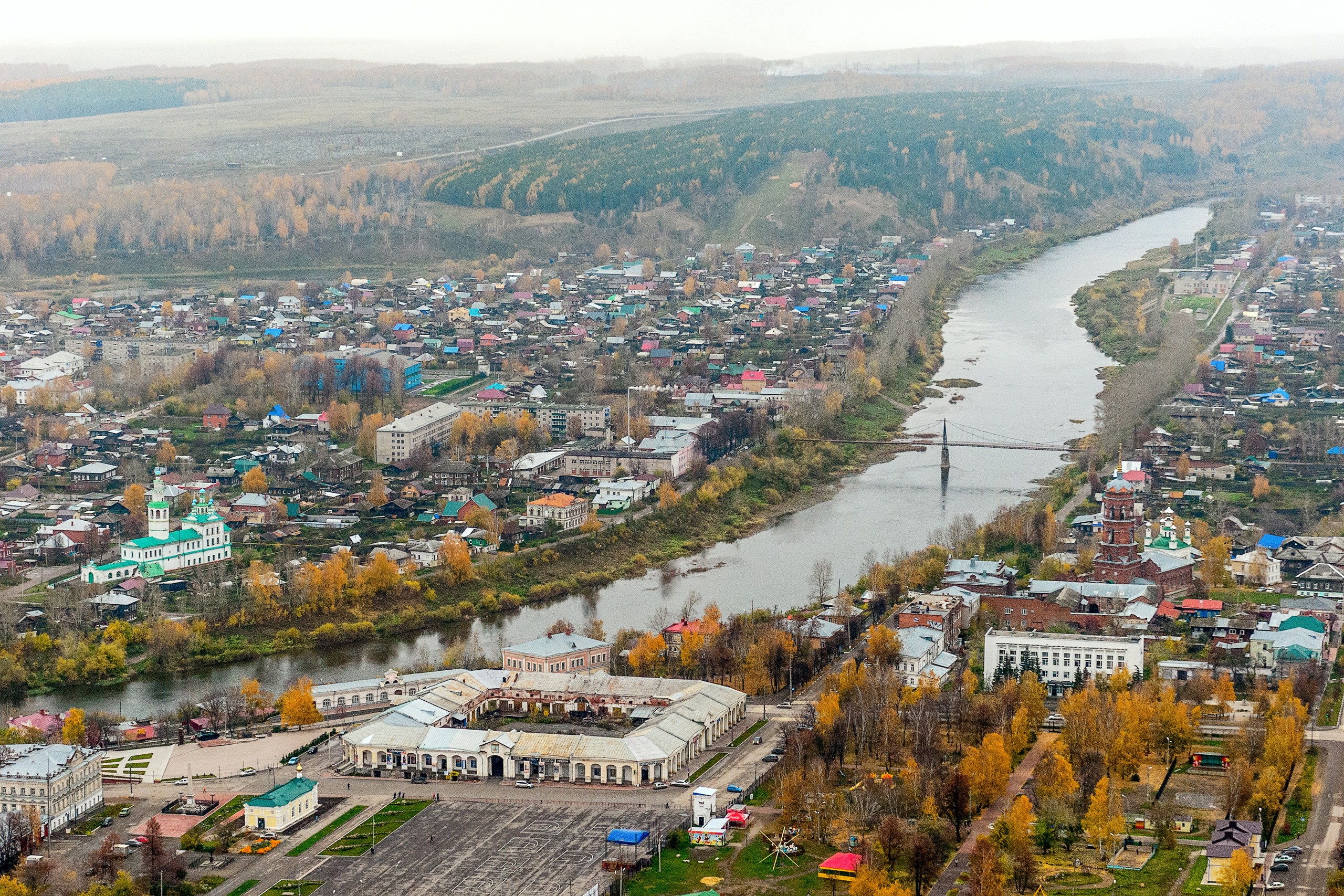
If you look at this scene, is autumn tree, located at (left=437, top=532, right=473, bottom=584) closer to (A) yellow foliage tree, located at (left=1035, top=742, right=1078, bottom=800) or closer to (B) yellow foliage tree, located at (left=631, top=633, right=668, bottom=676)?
(B) yellow foliage tree, located at (left=631, top=633, right=668, bottom=676)

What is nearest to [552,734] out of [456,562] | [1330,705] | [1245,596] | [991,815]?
[991,815]

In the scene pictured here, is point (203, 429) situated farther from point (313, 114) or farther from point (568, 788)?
point (313, 114)

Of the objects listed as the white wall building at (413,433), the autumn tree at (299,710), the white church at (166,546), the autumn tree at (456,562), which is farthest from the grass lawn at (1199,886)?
the white wall building at (413,433)

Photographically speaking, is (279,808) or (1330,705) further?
(1330,705)

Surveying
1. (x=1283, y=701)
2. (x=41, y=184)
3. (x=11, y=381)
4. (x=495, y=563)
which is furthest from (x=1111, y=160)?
(x=1283, y=701)

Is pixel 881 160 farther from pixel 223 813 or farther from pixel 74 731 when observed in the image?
pixel 223 813

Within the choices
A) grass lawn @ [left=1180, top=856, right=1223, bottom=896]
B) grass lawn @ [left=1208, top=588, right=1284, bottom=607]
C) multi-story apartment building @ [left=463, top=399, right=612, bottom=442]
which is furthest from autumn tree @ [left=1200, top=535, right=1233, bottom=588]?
multi-story apartment building @ [left=463, top=399, right=612, bottom=442]
